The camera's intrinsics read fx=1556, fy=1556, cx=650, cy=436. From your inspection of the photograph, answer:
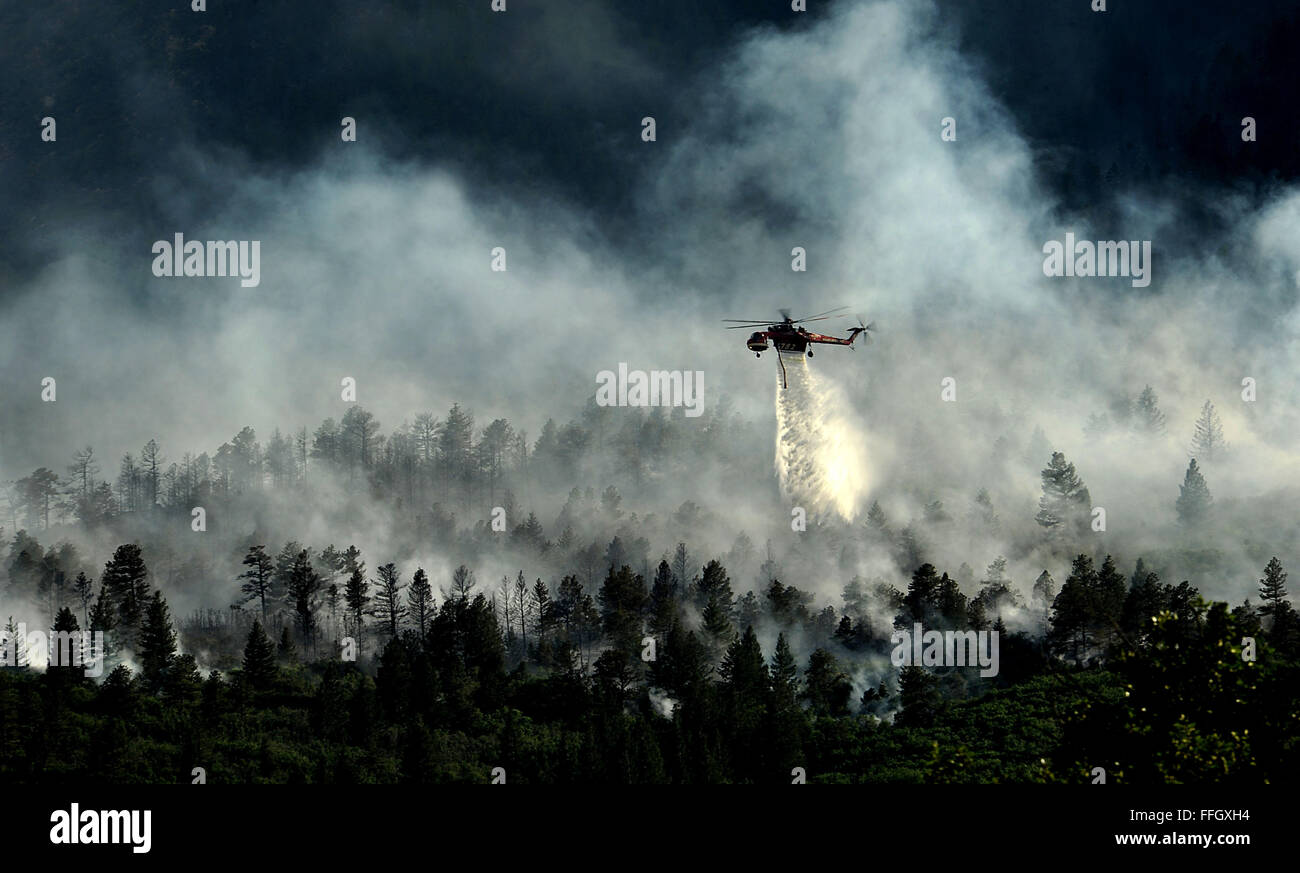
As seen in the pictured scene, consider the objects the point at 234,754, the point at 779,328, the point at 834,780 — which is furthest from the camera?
the point at 234,754

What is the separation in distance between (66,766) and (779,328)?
101303 millimetres

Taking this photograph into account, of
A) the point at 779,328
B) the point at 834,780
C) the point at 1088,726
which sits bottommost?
the point at 834,780

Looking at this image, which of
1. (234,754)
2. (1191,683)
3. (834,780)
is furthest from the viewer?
(234,754)
